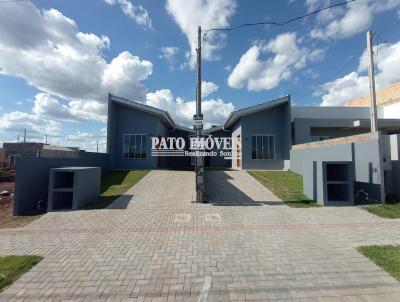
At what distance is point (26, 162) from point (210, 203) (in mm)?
6526

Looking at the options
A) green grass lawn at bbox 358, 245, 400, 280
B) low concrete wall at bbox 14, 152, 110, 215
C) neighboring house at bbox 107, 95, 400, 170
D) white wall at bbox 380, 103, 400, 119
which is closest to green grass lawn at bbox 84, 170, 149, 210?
low concrete wall at bbox 14, 152, 110, 215

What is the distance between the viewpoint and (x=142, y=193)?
1030 centimetres

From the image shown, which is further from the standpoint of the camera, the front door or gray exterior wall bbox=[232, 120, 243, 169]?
the front door

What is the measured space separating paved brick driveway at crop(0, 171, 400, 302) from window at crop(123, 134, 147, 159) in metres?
10.3

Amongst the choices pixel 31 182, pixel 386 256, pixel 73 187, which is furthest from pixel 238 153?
pixel 386 256

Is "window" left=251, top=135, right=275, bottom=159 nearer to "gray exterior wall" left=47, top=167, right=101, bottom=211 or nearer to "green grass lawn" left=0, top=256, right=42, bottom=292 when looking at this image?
"gray exterior wall" left=47, top=167, right=101, bottom=211

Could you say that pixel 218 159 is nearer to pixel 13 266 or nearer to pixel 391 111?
pixel 391 111

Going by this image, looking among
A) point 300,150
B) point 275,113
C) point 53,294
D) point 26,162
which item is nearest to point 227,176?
point 300,150

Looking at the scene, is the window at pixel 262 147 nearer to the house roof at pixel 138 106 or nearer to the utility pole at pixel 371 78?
the house roof at pixel 138 106

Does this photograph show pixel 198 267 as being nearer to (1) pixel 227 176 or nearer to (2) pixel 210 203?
(2) pixel 210 203

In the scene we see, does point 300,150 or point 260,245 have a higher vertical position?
point 300,150

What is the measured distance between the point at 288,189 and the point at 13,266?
390 inches

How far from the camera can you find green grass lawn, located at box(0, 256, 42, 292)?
3594 mm

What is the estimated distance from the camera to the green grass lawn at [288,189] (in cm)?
875
